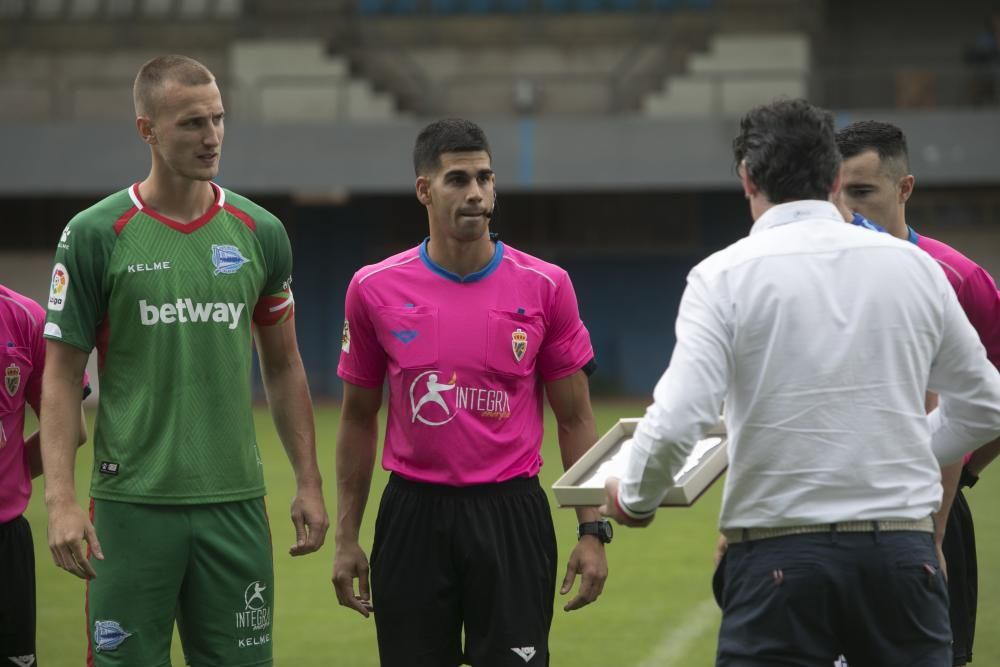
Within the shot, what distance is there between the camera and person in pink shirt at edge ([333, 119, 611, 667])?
418 centimetres

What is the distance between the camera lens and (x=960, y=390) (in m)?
3.36

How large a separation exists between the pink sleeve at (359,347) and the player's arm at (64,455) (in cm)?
82

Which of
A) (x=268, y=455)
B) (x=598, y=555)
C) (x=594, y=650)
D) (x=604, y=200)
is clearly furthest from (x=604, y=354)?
(x=598, y=555)

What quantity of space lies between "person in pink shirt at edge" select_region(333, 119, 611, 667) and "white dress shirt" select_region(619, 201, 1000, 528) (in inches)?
41.1

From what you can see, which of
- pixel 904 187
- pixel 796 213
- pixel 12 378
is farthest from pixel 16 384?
pixel 904 187

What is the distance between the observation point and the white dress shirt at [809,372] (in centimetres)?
313

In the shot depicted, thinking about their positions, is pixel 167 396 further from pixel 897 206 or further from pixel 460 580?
pixel 897 206

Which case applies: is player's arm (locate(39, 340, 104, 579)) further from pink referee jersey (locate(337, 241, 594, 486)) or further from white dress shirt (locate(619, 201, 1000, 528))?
white dress shirt (locate(619, 201, 1000, 528))

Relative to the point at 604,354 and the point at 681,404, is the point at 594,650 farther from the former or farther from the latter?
the point at 604,354

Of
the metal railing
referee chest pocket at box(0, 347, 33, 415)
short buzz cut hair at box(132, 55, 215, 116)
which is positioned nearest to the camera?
short buzz cut hair at box(132, 55, 215, 116)

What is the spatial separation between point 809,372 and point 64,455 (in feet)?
6.49

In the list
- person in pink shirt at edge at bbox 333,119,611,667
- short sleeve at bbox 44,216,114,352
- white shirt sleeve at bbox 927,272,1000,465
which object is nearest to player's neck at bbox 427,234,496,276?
→ person in pink shirt at edge at bbox 333,119,611,667

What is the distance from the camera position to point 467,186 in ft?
14.0

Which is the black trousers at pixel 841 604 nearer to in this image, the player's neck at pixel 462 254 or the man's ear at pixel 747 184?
the man's ear at pixel 747 184
